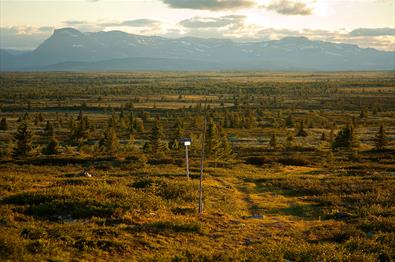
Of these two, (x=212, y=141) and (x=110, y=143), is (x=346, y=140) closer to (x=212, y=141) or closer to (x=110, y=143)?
(x=212, y=141)

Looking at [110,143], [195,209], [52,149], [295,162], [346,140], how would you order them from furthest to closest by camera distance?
1. [346,140]
2. [110,143]
3. [52,149]
4. [295,162]
5. [195,209]

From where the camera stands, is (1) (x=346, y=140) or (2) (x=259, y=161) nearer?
(2) (x=259, y=161)

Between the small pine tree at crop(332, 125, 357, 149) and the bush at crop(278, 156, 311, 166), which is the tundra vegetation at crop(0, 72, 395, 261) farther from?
the small pine tree at crop(332, 125, 357, 149)

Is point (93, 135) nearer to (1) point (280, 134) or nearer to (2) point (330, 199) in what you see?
(1) point (280, 134)

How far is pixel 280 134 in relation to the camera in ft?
335

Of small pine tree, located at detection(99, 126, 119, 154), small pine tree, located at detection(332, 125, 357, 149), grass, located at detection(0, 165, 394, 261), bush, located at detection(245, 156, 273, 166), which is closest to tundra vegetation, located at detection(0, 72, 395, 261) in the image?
grass, located at detection(0, 165, 394, 261)

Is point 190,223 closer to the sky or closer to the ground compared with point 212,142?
closer to the sky

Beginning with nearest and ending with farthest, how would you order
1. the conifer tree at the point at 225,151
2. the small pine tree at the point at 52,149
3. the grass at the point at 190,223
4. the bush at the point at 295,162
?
the grass at the point at 190,223 < the bush at the point at 295,162 < the conifer tree at the point at 225,151 < the small pine tree at the point at 52,149

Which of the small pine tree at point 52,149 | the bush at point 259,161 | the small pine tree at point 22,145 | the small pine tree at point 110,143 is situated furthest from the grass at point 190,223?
the small pine tree at point 110,143

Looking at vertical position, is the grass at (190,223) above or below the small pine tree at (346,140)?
above

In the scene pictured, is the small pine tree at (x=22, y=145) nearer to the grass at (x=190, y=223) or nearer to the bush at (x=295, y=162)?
the grass at (x=190, y=223)

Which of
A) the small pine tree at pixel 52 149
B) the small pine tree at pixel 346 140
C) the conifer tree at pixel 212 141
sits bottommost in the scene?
the small pine tree at pixel 346 140

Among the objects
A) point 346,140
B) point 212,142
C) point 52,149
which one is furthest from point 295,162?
point 52,149

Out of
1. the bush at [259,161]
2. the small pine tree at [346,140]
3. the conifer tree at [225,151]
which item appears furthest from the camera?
the small pine tree at [346,140]
